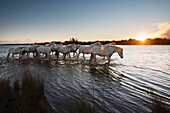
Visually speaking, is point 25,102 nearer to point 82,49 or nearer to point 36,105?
point 36,105

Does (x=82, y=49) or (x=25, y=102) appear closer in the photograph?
(x=25, y=102)

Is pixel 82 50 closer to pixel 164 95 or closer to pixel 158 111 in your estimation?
pixel 164 95

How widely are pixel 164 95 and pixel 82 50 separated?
12.3 meters

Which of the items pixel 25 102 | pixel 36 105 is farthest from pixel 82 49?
pixel 25 102

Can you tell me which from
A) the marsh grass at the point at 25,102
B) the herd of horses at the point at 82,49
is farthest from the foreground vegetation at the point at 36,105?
the herd of horses at the point at 82,49

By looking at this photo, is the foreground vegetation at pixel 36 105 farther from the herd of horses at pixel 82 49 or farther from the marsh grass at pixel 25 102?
the herd of horses at pixel 82 49

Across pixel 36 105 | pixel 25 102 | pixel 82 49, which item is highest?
pixel 82 49

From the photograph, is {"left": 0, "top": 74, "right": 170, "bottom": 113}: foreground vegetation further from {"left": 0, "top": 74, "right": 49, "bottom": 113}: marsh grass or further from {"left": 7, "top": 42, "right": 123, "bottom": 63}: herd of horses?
{"left": 7, "top": 42, "right": 123, "bottom": 63}: herd of horses

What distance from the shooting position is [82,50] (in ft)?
51.7

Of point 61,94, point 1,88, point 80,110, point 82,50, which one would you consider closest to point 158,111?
point 80,110

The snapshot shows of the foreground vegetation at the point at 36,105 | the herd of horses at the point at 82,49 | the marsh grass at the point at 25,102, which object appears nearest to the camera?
the foreground vegetation at the point at 36,105

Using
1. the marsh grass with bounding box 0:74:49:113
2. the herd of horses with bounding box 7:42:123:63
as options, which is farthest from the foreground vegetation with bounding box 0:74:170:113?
the herd of horses with bounding box 7:42:123:63

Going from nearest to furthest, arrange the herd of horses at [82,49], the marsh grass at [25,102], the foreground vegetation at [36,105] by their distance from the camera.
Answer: the foreground vegetation at [36,105]
the marsh grass at [25,102]
the herd of horses at [82,49]

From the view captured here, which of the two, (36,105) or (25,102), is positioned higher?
(25,102)
